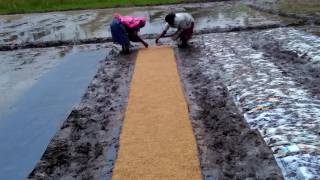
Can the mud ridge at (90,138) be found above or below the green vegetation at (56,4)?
below

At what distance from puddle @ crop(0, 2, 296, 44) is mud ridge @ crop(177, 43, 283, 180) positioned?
6674 mm

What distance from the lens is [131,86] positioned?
7871 millimetres

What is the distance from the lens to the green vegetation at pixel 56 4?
2110cm

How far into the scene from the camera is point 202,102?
6.74 m

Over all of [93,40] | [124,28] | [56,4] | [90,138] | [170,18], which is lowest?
[90,138]

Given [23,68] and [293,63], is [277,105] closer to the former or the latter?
[293,63]

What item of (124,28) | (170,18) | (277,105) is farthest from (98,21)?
(277,105)

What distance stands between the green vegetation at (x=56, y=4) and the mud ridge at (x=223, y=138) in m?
13.9

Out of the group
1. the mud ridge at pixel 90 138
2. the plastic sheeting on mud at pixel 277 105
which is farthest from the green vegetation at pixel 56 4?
the mud ridge at pixel 90 138

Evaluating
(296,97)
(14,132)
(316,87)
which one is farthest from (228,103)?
(14,132)

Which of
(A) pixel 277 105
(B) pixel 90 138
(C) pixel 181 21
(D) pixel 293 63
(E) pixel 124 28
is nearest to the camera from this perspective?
(B) pixel 90 138

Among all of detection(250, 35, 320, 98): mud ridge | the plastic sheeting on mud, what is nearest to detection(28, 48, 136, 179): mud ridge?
the plastic sheeting on mud

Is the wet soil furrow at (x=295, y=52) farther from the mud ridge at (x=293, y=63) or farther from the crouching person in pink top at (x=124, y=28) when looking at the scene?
the crouching person in pink top at (x=124, y=28)

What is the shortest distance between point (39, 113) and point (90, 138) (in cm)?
148
